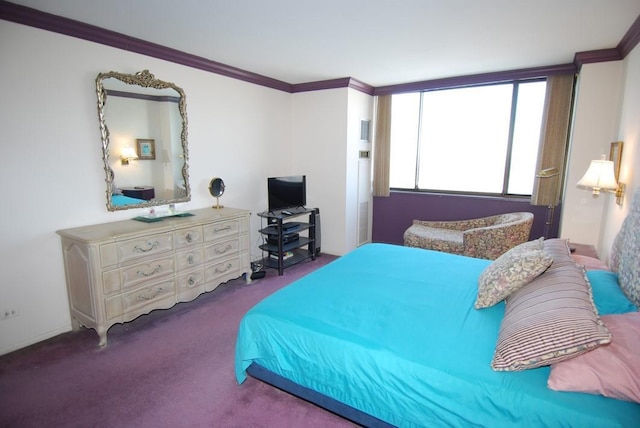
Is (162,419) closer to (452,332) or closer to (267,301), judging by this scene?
(267,301)

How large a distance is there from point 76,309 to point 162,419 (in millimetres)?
1504

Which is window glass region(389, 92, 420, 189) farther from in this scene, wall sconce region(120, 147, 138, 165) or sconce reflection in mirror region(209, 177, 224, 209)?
wall sconce region(120, 147, 138, 165)

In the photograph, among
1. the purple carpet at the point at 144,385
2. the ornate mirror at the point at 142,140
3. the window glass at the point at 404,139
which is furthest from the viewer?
the window glass at the point at 404,139

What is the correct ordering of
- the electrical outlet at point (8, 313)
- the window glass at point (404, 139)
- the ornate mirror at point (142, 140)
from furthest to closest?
1. the window glass at point (404, 139)
2. the ornate mirror at point (142, 140)
3. the electrical outlet at point (8, 313)

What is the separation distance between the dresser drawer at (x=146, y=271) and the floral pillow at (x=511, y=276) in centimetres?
258

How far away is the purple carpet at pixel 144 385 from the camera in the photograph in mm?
1973

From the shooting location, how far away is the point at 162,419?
Result: 1968mm

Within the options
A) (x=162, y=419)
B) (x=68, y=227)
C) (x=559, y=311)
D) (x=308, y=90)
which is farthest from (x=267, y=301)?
(x=308, y=90)

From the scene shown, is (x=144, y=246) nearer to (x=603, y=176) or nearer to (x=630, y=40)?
(x=603, y=176)

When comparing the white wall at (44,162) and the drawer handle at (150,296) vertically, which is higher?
the white wall at (44,162)

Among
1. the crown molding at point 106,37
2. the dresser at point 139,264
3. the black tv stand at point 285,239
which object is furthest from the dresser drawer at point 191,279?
the crown molding at point 106,37

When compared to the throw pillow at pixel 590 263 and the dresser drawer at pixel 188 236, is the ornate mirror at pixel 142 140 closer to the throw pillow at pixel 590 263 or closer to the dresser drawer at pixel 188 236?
the dresser drawer at pixel 188 236

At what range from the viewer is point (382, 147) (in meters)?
5.34

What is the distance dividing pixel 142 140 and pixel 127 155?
0.23 metres
